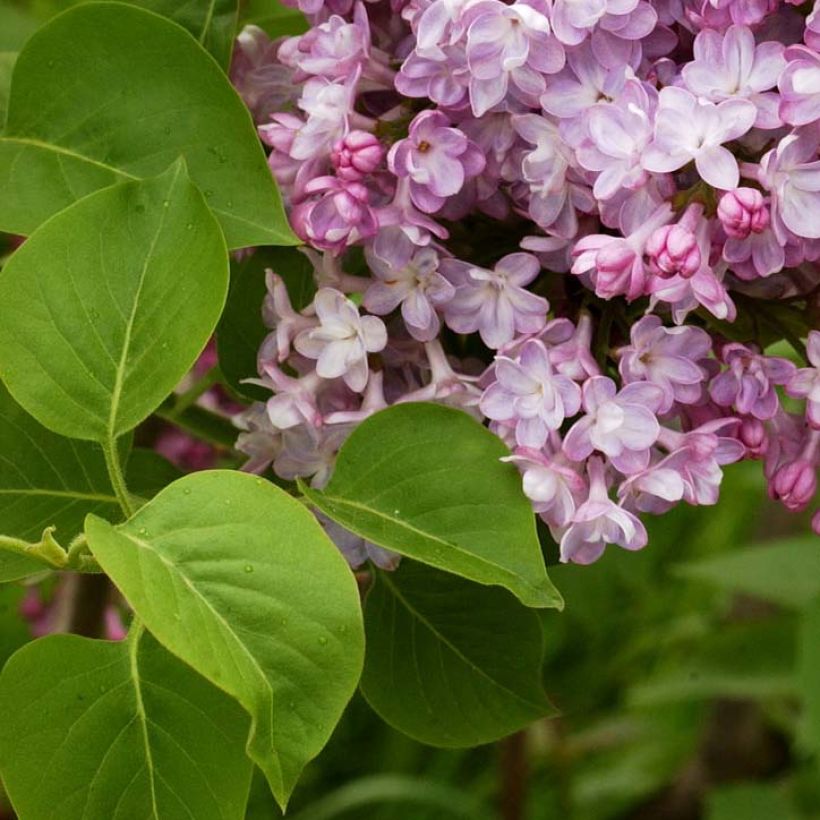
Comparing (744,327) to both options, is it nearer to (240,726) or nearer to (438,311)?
(438,311)

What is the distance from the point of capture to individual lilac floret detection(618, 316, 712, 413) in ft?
1.49

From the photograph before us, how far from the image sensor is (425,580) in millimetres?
552

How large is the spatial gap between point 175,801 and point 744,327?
25cm

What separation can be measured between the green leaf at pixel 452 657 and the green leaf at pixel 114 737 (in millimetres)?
122

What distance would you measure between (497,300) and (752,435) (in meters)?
0.10

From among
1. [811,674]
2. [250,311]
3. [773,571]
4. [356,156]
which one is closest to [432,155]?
[356,156]

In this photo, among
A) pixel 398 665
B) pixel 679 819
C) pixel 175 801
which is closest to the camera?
pixel 175 801

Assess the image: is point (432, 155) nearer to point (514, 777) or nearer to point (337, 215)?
point (337, 215)

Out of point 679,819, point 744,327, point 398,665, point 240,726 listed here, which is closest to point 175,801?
point 240,726

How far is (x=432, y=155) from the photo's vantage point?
0.46m

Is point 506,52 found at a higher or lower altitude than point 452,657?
higher

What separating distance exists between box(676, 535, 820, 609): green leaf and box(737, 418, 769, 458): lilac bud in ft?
2.06

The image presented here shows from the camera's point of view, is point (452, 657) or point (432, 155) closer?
point (432, 155)

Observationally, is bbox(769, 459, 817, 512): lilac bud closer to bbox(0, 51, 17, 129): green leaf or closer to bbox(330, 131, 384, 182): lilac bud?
bbox(330, 131, 384, 182): lilac bud
